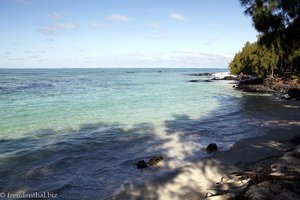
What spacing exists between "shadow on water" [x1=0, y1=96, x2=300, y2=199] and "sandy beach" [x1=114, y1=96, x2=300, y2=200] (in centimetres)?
4

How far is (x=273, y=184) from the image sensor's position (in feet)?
24.2

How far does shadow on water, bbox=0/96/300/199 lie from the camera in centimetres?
962

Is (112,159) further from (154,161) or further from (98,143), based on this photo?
(98,143)

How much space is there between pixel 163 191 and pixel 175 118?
1408 centimetres

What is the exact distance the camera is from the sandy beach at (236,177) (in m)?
7.36

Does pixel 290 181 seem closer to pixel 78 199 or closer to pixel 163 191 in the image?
pixel 163 191

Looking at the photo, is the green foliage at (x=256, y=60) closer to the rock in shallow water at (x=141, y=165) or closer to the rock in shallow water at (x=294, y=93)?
the rock in shallow water at (x=294, y=93)

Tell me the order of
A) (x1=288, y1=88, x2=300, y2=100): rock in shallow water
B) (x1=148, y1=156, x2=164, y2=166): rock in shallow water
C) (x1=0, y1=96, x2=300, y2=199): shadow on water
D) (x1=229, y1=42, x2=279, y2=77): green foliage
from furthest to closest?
(x1=229, y1=42, x2=279, y2=77): green foliage
(x1=288, y1=88, x2=300, y2=100): rock in shallow water
(x1=148, y1=156, x2=164, y2=166): rock in shallow water
(x1=0, y1=96, x2=300, y2=199): shadow on water

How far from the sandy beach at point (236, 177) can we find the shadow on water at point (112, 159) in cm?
4

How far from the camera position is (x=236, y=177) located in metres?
9.59

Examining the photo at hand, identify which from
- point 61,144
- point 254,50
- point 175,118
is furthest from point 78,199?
point 254,50

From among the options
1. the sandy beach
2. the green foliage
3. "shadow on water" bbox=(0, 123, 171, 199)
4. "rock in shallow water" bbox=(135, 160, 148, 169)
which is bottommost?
"shadow on water" bbox=(0, 123, 171, 199)

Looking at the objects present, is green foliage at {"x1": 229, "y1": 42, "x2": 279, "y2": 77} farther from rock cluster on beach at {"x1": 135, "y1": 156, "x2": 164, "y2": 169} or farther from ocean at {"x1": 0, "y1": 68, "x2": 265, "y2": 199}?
rock cluster on beach at {"x1": 135, "y1": 156, "x2": 164, "y2": 169}

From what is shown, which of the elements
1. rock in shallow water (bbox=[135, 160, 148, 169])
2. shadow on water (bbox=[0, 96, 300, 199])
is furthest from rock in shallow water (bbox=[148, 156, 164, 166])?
shadow on water (bbox=[0, 96, 300, 199])
